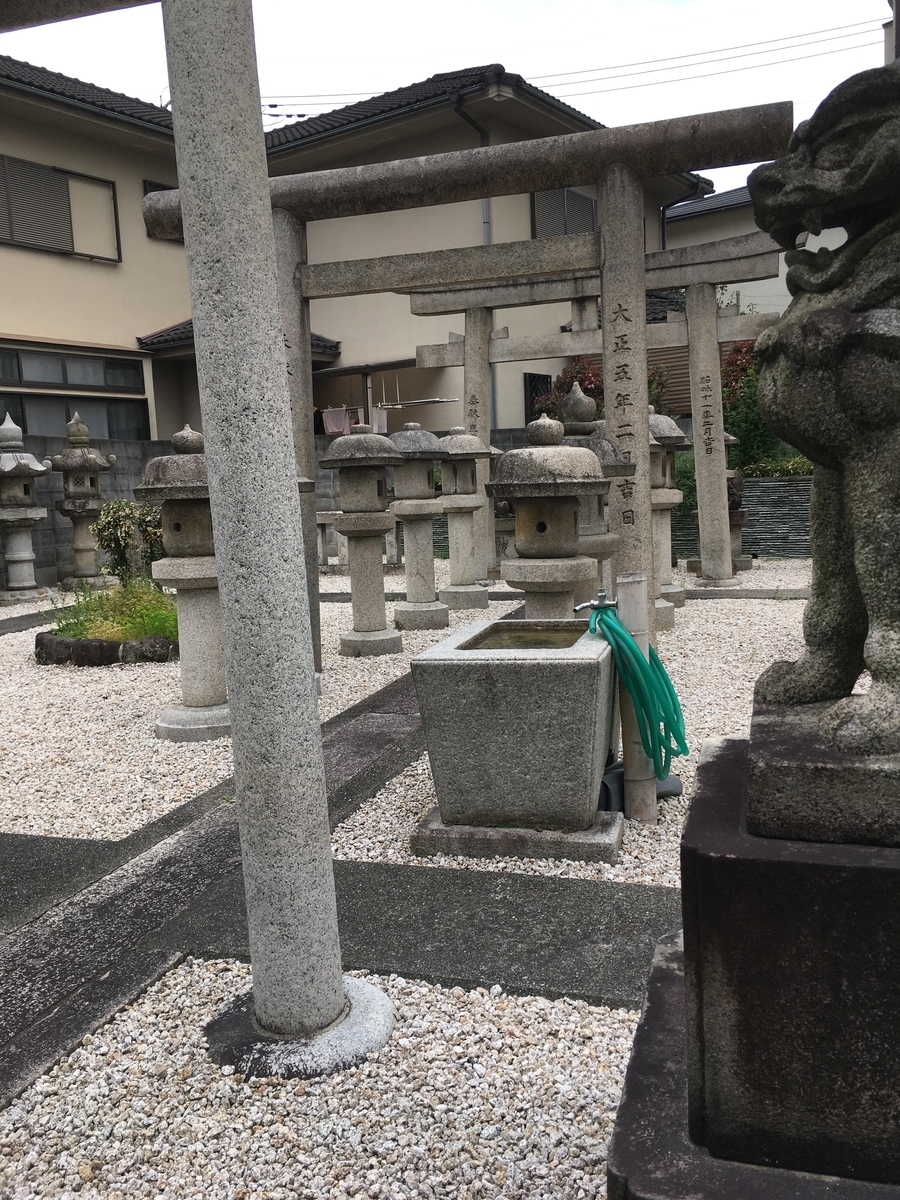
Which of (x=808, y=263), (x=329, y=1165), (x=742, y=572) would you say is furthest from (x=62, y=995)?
(x=742, y=572)

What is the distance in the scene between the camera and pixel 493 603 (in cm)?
1090

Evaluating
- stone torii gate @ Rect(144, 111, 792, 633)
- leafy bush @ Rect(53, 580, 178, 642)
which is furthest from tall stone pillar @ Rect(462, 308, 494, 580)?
stone torii gate @ Rect(144, 111, 792, 633)

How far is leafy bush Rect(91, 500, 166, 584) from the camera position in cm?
1030

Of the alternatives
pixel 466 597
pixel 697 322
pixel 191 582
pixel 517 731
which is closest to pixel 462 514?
pixel 466 597

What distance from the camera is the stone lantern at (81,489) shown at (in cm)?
1270

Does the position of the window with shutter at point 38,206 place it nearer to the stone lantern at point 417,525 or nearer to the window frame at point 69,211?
the window frame at point 69,211

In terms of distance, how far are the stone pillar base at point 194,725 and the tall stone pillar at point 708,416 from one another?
7.33 meters

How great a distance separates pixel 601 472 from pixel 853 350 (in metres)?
4.18

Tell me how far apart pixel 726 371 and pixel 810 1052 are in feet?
59.1

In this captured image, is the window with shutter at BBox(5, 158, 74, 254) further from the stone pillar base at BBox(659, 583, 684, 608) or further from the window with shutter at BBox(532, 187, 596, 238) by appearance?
the stone pillar base at BBox(659, 583, 684, 608)

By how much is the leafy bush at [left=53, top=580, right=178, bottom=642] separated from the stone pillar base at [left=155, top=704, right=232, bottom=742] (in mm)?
2478

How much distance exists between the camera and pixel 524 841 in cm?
376

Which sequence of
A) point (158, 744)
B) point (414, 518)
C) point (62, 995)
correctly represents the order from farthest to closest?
point (414, 518) < point (158, 744) < point (62, 995)

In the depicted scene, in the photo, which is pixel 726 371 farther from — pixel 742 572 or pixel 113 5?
pixel 113 5
